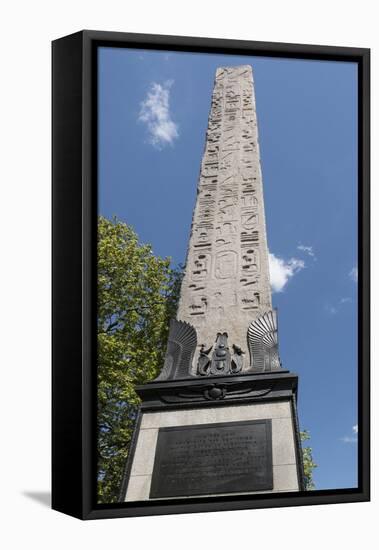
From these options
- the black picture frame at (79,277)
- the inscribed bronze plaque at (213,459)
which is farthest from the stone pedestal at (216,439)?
the black picture frame at (79,277)

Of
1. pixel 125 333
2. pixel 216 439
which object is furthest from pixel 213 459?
pixel 125 333

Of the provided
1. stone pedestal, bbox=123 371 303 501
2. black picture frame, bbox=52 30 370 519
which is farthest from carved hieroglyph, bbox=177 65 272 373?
black picture frame, bbox=52 30 370 519

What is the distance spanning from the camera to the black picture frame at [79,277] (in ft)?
43.5

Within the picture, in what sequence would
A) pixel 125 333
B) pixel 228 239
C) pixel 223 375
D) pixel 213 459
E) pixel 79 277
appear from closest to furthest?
pixel 79 277
pixel 213 459
pixel 223 375
pixel 228 239
pixel 125 333

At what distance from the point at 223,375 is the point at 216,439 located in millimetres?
754

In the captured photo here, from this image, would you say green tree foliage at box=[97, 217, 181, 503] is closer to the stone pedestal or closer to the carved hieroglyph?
A: the carved hieroglyph

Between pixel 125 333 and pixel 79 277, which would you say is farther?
pixel 125 333

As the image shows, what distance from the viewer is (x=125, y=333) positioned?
1744 cm

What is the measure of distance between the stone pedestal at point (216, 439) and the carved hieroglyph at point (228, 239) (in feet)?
1.61

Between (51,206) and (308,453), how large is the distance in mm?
5827

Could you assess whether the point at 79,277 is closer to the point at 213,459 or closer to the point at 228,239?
the point at 213,459

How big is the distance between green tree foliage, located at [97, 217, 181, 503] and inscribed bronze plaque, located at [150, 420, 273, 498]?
2242 millimetres

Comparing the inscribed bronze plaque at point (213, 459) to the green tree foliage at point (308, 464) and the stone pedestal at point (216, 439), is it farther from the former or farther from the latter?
the green tree foliage at point (308, 464)

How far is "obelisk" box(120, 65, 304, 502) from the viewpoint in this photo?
14.2 meters
